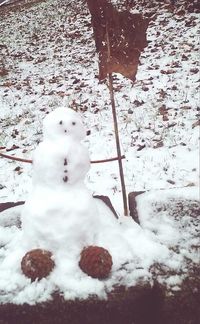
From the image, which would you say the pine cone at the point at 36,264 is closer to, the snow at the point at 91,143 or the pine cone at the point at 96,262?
the snow at the point at 91,143

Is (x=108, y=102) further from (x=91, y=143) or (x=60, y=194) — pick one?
(x=60, y=194)

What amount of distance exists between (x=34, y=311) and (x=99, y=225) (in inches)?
26.2

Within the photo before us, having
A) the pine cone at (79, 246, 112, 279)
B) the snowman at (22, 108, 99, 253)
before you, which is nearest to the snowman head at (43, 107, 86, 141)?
the snowman at (22, 108, 99, 253)

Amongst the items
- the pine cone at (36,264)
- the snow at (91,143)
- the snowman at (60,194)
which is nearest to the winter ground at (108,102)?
the snow at (91,143)

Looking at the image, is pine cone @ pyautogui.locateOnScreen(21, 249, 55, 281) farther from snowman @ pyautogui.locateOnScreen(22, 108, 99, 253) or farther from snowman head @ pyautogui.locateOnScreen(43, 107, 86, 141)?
snowman head @ pyautogui.locateOnScreen(43, 107, 86, 141)

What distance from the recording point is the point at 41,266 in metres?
2.07

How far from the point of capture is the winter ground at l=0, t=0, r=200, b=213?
403 cm

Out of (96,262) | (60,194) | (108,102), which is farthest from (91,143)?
(96,262)

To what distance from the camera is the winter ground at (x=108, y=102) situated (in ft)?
13.2

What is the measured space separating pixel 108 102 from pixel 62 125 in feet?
11.6

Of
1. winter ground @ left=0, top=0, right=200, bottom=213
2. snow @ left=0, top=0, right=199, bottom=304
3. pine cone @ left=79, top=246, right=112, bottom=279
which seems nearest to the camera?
pine cone @ left=79, top=246, right=112, bottom=279

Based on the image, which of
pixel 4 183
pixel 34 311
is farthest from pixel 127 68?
pixel 4 183

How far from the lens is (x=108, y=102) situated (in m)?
5.61

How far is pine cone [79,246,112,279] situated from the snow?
47 millimetres
